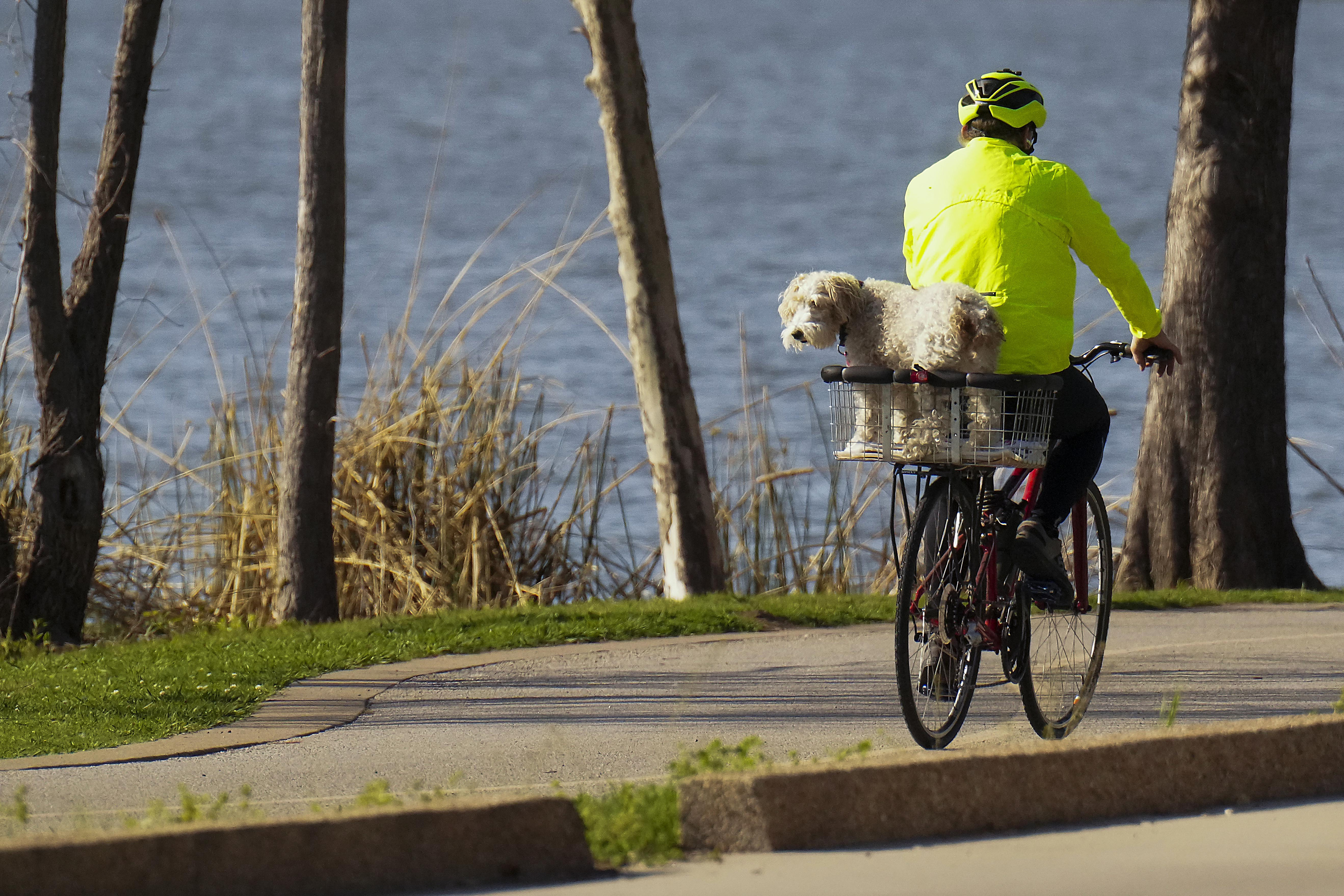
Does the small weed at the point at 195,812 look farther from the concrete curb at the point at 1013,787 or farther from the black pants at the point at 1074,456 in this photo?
the black pants at the point at 1074,456

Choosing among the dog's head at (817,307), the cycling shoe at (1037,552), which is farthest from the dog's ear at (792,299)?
the cycling shoe at (1037,552)

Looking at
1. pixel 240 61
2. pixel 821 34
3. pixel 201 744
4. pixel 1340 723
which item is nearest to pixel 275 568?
pixel 201 744

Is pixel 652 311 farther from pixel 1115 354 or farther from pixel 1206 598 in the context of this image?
pixel 1115 354

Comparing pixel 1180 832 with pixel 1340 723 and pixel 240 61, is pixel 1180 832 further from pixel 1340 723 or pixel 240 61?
pixel 240 61

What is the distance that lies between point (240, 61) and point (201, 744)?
69.9m

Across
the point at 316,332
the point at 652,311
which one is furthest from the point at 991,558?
the point at 316,332

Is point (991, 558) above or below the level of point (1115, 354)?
below

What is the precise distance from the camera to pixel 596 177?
39500 millimetres

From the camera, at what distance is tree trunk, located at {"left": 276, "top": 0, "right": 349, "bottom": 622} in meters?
8.84

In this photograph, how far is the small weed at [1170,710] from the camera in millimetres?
5300

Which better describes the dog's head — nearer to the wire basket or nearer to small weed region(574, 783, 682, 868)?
the wire basket

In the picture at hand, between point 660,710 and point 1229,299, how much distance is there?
13.8 ft

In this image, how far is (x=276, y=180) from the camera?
127 feet

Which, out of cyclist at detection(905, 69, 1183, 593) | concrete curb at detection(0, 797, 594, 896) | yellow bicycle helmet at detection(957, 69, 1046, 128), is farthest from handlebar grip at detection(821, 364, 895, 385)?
concrete curb at detection(0, 797, 594, 896)
